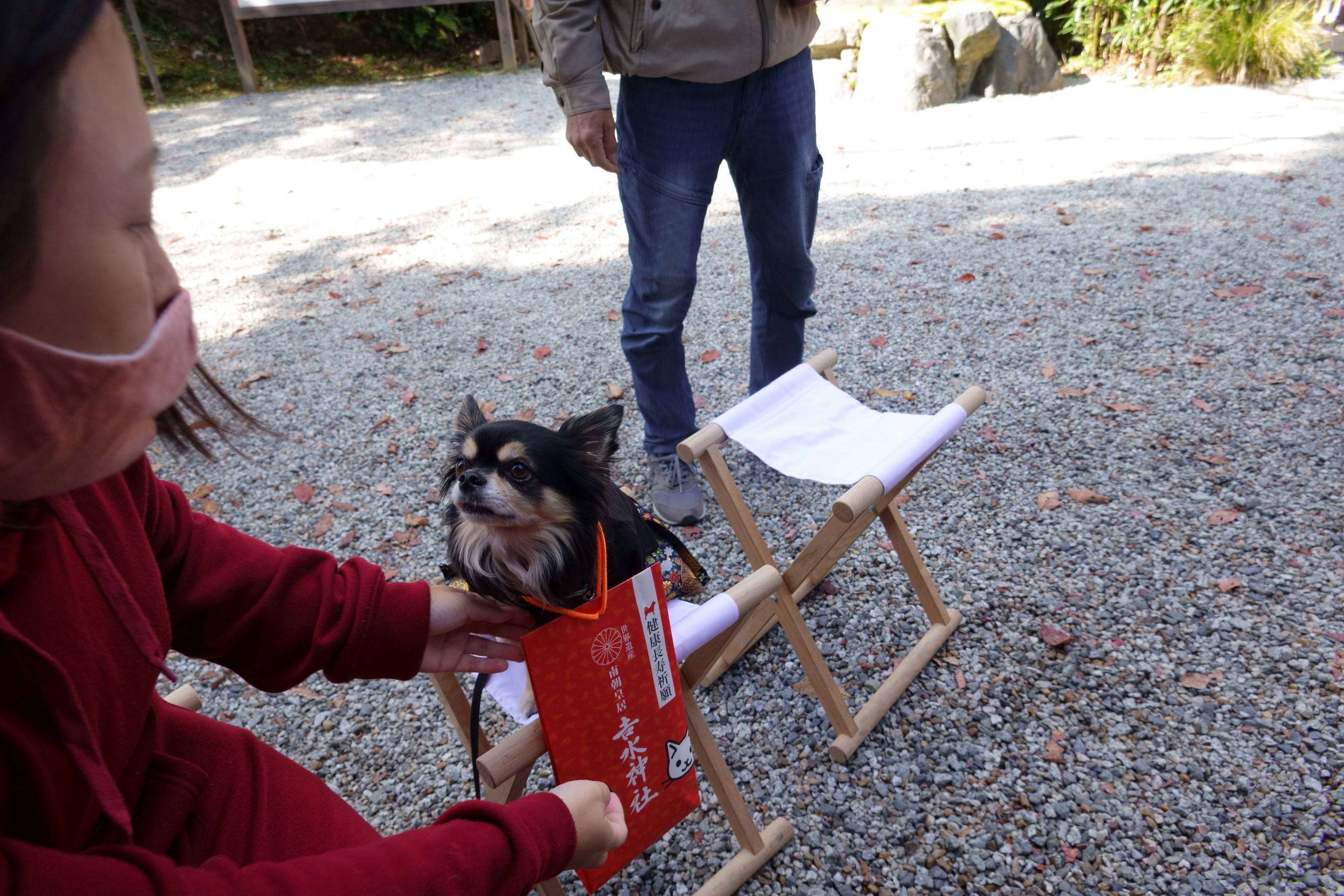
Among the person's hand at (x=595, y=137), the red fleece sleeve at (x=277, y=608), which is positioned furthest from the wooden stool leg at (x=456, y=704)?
the person's hand at (x=595, y=137)

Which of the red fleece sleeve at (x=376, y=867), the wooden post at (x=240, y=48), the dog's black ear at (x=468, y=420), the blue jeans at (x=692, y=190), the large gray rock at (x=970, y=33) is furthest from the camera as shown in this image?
the wooden post at (x=240, y=48)

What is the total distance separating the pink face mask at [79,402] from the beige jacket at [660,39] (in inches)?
67.2

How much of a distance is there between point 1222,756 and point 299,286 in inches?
210

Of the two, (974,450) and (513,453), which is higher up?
(513,453)

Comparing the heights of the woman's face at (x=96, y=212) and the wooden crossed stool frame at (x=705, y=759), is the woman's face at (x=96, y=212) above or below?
above

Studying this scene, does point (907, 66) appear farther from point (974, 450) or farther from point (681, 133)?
point (681, 133)

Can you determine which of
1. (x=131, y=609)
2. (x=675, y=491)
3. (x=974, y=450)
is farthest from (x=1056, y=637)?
(x=131, y=609)

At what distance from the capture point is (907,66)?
742 cm

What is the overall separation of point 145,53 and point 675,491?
10298mm

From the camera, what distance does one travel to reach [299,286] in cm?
507

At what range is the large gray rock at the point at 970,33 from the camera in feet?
24.3

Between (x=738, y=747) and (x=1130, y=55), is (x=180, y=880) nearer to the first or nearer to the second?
(x=738, y=747)

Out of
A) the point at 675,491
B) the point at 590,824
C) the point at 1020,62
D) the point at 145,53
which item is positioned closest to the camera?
the point at 590,824

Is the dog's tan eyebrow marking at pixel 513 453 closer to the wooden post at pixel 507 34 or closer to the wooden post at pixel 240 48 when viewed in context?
the wooden post at pixel 507 34
